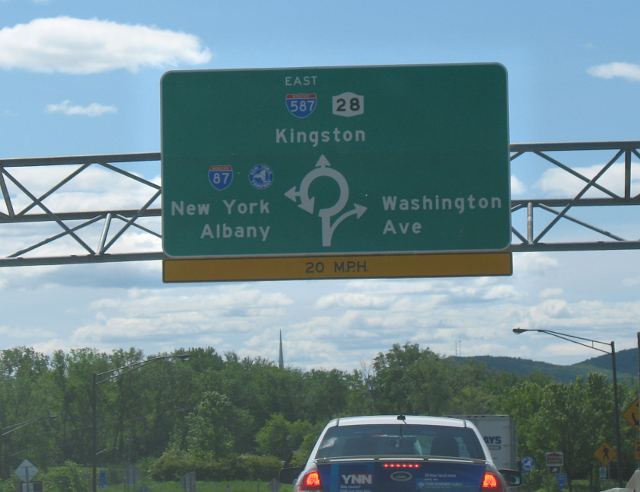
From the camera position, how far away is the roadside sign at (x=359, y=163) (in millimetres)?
18156

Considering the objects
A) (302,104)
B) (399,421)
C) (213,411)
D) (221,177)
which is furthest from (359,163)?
(213,411)

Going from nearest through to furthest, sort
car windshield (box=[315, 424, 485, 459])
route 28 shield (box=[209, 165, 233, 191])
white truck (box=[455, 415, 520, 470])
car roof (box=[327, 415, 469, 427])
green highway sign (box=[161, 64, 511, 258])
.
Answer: car windshield (box=[315, 424, 485, 459]), car roof (box=[327, 415, 469, 427]), green highway sign (box=[161, 64, 511, 258]), route 28 shield (box=[209, 165, 233, 191]), white truck (box=[455, 415, 520, 470])

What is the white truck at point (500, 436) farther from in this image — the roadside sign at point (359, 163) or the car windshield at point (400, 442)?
the car windshield at point (400, 442)

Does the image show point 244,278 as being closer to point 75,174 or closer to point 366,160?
point 366,160

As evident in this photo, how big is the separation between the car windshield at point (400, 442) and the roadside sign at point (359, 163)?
7.48 meters

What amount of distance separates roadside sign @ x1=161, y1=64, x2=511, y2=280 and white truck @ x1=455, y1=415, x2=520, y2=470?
74.1 feet

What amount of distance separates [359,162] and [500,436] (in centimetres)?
2367

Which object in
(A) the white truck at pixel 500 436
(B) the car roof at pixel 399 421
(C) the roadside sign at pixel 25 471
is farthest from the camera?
(A) the white truck at pixel 500 436

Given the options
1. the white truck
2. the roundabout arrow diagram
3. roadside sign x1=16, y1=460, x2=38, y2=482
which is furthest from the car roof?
roadside sign x1=16, y1=460, x2=38, y2=482

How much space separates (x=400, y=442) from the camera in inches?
416

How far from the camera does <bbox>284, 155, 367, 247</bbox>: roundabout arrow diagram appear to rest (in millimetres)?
18156

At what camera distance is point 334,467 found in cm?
1001

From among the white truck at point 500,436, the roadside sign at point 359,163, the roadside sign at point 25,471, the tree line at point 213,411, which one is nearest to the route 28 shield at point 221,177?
the roadside sign at point 359,163

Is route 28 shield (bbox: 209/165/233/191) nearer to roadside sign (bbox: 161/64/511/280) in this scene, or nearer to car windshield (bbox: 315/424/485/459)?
roadside sign (bbox: 161/64/511/280)
